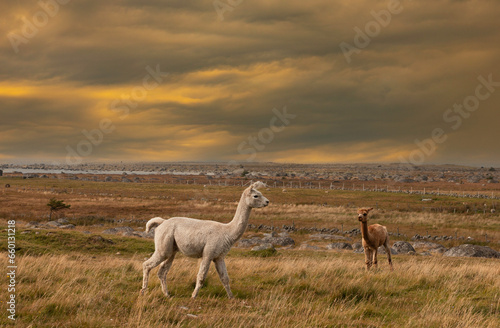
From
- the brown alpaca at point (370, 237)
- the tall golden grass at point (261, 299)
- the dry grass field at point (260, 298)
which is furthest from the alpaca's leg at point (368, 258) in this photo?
the tall golden grass at point (261, 299)

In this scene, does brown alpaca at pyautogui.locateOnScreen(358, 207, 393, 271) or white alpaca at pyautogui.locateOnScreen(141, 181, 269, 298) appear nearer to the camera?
white alpaca at pyautogui.locateOnScreen(141, 181, 269, 298)

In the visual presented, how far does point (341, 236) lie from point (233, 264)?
27126 mm

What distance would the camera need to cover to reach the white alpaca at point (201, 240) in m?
9.41

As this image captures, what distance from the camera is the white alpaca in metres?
9.41

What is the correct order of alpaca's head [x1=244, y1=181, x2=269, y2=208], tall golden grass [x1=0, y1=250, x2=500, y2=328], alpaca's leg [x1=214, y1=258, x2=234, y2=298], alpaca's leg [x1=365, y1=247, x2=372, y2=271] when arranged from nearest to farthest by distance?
tall golden grass [x1=0, y1=250, x2=500, y2=328], alpaca's leg [x1=214, y1=258, x2=234, y2=298], alpaca's head [x1=244, y1=181, x2=269, y2=208], alpaca's leg [x1=365, y1=247, x2=372, y2=271]

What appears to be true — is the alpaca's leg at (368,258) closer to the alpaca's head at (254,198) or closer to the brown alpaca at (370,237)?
the brown alpaca at (370,237)

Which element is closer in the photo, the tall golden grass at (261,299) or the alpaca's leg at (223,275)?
the tall golden grass at (261,299)

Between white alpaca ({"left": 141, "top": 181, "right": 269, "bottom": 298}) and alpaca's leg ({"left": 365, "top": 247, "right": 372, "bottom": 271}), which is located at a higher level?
white alpaca ({"left": 141, "top": 181, "right": 269, "bottom": 298})

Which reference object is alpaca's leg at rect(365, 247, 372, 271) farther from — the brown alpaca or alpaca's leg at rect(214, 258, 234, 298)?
alpaca's leg at rect(214, 258, 234, 298)

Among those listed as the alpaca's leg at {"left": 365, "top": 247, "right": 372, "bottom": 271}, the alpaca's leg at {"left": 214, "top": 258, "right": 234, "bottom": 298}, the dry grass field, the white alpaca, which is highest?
the white alpaca

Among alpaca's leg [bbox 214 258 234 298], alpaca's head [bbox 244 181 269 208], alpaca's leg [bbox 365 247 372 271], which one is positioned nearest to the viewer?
alpaca's leg [bbox 214 258 234 298]

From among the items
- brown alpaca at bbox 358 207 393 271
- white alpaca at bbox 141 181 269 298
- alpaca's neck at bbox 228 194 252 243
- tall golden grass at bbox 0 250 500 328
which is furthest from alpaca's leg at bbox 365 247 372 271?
white alpaca at bbox 141 181 269 298

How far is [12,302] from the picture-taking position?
7.83 m

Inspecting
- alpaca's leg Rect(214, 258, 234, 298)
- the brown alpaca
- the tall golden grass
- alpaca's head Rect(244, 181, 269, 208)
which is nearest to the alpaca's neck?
alpaca's head Rect(244, 181, 269, 208)
